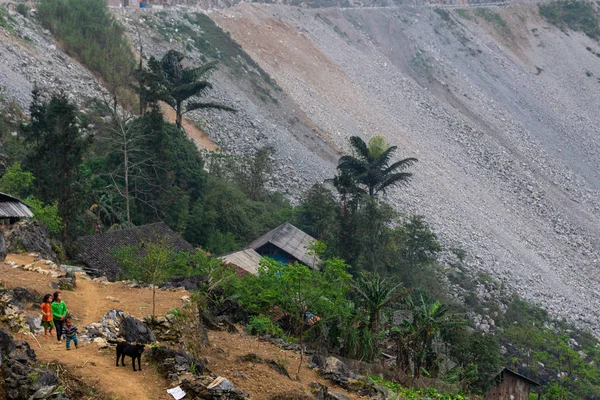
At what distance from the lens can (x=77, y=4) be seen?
48.0 metres

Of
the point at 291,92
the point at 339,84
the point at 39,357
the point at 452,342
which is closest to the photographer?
the point at 39,357

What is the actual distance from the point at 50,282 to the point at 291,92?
133ft

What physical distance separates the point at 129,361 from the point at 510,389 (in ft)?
49.2

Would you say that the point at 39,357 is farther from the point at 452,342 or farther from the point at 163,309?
the point at 452,342

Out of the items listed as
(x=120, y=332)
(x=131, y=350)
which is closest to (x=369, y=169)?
(x=120, y=332)

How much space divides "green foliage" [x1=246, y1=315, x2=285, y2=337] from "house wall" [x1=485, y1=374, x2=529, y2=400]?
8636 mm

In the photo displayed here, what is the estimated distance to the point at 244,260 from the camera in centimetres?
2750

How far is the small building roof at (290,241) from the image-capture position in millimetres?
A: 31156

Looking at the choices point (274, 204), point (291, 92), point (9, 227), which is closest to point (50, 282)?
point (9, 227)

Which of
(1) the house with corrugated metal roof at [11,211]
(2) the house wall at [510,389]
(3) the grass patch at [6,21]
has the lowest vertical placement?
(3) the grass patch at [6,21]

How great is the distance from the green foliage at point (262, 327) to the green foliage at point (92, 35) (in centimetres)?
2825

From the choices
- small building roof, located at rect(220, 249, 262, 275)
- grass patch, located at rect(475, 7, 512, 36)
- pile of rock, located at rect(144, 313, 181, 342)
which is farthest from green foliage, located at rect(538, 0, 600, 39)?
pile of rock, located at rect(144, 313, 181, 342)

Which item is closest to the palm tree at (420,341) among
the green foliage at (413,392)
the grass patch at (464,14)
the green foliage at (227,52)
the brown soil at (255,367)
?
the green foliage at (413,392)

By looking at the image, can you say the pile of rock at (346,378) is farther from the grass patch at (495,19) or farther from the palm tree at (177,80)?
the grass patch at (495,19)
